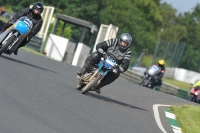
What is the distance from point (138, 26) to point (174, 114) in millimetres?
62050

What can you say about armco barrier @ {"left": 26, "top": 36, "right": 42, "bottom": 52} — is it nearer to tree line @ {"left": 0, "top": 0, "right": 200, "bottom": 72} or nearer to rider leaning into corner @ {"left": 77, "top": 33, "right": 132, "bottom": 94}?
tree line @ {"left": 0, "top": 0, "right": 200, "bottom": 72}

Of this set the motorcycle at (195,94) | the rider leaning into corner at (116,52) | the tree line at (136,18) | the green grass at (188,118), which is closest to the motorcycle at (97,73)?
the rider leaning into corner at (116,52)

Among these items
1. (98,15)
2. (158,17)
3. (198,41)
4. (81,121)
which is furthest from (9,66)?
(158,17)

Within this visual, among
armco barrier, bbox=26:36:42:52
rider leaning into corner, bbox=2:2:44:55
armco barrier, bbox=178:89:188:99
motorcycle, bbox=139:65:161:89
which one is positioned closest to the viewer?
rider leaning into corner, bbox=2:2:44:55

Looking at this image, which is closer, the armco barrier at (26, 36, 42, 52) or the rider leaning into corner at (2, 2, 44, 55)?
the rider leaning into corner at (2, 2, 44, 55)

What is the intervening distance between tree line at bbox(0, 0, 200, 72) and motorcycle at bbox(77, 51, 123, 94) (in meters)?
30.6

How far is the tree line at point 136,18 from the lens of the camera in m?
59.4

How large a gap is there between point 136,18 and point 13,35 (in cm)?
6157

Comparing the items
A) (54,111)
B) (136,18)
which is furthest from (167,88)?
(136,18)

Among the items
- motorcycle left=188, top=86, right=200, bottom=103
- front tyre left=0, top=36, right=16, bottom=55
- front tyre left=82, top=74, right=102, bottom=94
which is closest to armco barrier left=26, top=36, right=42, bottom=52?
motorcycle left=188, top=86, right=200, bottom=103

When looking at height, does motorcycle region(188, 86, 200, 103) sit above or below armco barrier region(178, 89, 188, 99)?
above

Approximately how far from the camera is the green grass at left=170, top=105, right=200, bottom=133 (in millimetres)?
14400

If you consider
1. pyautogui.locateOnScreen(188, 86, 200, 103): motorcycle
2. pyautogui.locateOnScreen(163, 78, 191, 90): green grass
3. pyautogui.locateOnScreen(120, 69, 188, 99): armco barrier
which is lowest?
pyautogui.locateOnScreen(163, 78, 191, 90): green grass

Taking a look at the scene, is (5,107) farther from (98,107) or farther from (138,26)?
(138,26)
